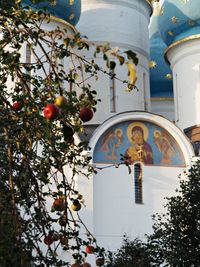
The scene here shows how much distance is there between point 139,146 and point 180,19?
3478 millimetres

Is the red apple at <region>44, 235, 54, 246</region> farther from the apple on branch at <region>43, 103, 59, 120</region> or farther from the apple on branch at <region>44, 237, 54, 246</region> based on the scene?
the apple on branch at <region>43, 103, 59, 120</region>

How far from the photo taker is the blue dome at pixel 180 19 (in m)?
15.1

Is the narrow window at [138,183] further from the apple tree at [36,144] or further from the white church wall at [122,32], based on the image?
the apple tree at [36,144]

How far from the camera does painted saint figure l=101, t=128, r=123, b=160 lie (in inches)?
533

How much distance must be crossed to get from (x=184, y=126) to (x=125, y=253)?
4.40 metres

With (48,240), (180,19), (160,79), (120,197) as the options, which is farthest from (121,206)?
(48,240)

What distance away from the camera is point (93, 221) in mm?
12852

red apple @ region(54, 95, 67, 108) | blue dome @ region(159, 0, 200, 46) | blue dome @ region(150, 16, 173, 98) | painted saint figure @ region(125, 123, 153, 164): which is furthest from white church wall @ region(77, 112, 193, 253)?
red apple @ region(54, 95, 67, 108)

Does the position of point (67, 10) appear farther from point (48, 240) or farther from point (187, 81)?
point (48, 240)

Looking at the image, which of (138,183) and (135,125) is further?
(135,125)

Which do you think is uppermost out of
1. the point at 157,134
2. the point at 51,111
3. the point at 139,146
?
the point at 157,134

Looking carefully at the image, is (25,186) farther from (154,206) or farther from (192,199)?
(154,206)

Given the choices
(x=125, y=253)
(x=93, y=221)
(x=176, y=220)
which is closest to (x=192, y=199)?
(x=176, y=220)

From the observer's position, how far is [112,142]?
1366cm
